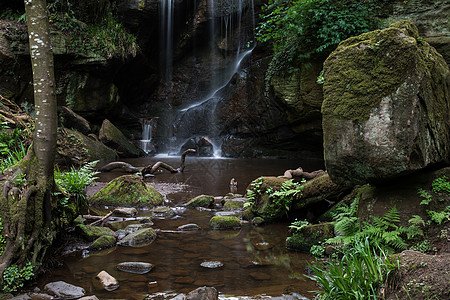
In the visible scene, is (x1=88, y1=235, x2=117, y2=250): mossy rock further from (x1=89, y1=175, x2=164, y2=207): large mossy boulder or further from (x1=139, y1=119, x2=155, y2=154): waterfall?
(x1=139, y1=119, x2=155, y2=154): waterfall

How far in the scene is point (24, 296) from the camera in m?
2.87

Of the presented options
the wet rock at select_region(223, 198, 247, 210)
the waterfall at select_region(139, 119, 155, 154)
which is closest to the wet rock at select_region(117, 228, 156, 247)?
the wet rock at select_region(223, 198, 247, 210)

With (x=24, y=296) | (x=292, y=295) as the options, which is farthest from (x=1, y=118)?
(x=292, y=295)

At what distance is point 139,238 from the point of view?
459 cm

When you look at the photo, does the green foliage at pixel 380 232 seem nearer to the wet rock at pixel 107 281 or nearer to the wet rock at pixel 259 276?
the wet rock at pixel 259 276

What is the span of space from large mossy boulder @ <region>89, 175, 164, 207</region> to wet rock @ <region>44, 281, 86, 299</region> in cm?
359

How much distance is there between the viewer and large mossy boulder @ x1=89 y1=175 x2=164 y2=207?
6793 mm

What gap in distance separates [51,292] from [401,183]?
3958 mm

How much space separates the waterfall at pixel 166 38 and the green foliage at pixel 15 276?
17.6 metres

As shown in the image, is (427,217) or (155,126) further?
(155,126)

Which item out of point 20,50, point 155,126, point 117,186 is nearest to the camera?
point 117,186

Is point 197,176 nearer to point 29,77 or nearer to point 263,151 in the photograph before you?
point 263,151

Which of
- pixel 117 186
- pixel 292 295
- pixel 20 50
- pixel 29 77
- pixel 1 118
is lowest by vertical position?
pixel 292 295

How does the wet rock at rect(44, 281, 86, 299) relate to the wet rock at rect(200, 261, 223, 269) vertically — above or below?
above
